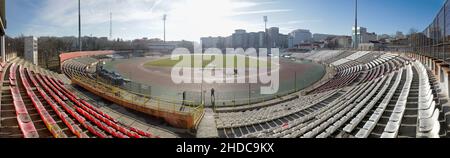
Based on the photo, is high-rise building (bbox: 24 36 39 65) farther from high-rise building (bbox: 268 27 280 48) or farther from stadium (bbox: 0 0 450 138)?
high-rise building (bbox: 268 27 280 48)

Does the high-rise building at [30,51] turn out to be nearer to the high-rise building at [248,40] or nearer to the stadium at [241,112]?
the stadium at [241,112]

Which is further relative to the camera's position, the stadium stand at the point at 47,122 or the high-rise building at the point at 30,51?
the high-rise building at the point at 30,51

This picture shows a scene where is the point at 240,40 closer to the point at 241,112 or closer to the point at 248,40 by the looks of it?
the point at 248,40

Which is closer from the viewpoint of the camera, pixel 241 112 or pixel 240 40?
pixel 241 112

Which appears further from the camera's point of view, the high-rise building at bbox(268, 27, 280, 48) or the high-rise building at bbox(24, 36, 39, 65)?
the high-rise building at bbox(268, 27, 280, 48)

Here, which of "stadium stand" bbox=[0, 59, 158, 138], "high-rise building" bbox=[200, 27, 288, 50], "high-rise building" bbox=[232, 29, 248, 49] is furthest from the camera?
"high-rise building" bbox=[232, 29, 248, 49]

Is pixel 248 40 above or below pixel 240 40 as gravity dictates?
below

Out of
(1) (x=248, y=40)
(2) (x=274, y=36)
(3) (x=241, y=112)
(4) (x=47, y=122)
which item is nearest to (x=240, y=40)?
(1) (x=248, y=40)

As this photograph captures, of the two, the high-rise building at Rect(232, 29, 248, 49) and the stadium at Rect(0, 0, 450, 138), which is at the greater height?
the high-rise building at Rect(232, 29, 248, 49)

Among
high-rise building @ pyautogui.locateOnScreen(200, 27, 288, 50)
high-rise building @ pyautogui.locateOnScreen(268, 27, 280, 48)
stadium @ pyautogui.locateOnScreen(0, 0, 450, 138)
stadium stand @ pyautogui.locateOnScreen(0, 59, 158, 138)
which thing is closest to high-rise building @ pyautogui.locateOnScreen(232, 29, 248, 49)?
high-rise building @ pyautogui.locateOnScreen(200, 27, 288, 50)

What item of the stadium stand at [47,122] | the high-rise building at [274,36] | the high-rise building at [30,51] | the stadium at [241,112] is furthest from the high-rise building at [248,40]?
the stadium stand at [47,122]

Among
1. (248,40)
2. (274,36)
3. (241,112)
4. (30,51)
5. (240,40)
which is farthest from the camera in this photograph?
(240,40)
